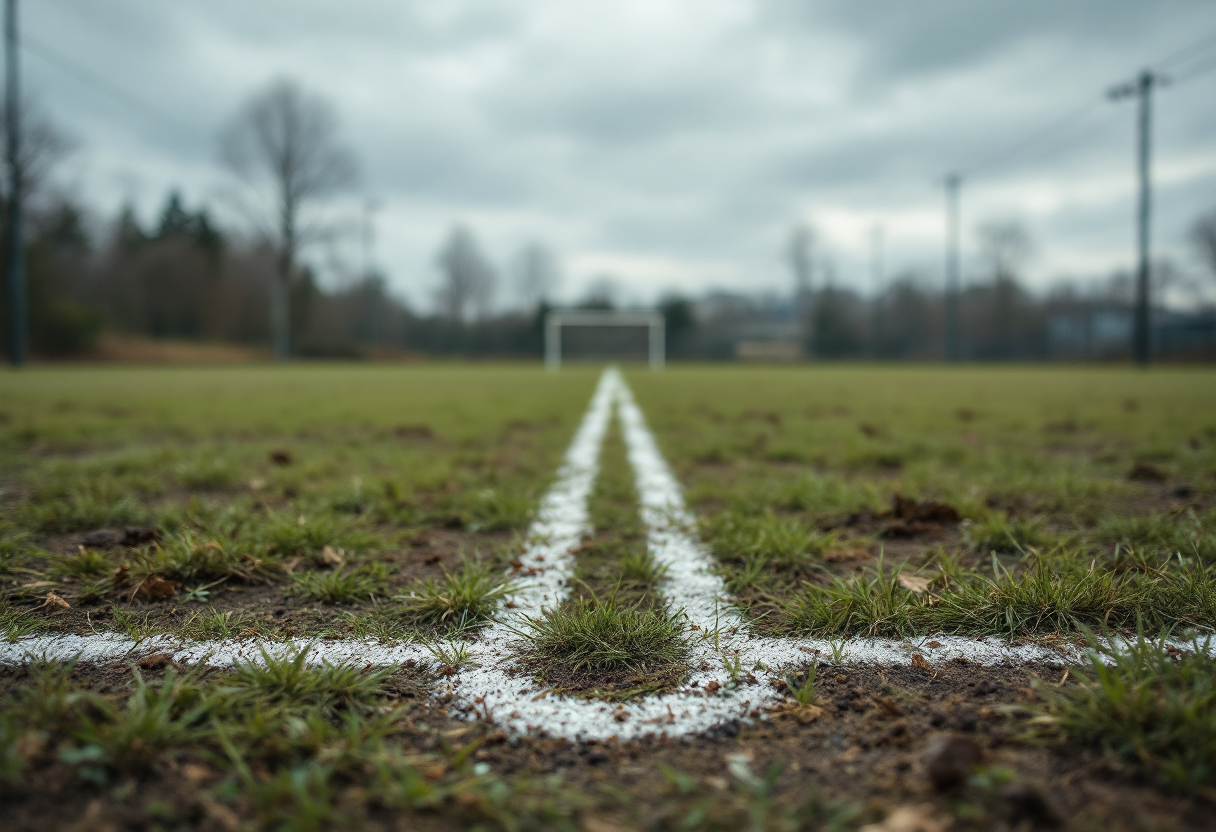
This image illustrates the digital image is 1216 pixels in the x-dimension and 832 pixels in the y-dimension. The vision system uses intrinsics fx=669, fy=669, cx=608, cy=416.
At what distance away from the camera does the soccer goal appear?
37906mm

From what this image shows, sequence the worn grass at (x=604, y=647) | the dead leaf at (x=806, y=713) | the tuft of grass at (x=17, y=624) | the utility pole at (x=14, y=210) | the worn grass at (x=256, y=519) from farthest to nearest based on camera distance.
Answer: the utility pole at (x=14, y=210), the worn grass at (x=256, y=519), the tuft of grass at (x=17, y=624), the worn grass at (x=604, y=647), the dead leaf at (x=806, y=713)

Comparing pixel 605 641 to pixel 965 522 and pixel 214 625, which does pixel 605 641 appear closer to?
pixel 214 625

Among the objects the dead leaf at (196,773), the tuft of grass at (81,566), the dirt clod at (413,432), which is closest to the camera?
the dead leaf at (196,773)

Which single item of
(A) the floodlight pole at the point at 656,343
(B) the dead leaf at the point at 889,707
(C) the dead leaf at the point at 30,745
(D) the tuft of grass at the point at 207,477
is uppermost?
(A) the floodlight pole at the point at 656,343

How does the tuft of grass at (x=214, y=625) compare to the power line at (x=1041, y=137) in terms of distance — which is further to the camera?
the power line at (x=1041, y=137)

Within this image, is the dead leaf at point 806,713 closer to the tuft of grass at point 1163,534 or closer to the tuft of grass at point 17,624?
the tuft of grass at point 1163,534

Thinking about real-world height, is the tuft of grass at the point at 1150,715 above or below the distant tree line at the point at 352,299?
→ below

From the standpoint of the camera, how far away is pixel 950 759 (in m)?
1.01

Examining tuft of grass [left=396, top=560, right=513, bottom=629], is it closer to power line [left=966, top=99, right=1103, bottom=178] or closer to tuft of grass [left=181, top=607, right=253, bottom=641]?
tuft of grass [left=181, top=607, right=253, bottom=641]

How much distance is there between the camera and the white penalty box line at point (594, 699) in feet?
4.09

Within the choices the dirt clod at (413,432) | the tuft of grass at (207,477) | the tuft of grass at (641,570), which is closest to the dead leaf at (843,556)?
the tuft of grass at (641,570)

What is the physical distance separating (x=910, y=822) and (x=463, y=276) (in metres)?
57.4

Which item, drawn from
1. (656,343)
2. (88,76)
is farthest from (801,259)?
(88,76)

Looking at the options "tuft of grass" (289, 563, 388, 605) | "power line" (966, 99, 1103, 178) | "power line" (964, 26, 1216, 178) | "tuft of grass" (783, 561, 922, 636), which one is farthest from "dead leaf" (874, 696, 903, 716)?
"power line" (966, 99, 1103, 178)
